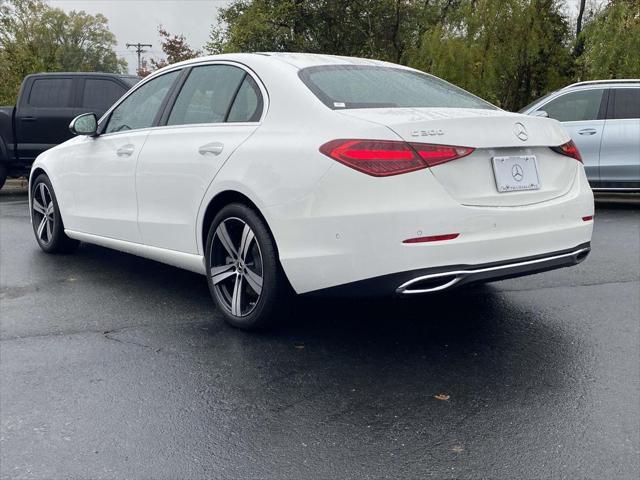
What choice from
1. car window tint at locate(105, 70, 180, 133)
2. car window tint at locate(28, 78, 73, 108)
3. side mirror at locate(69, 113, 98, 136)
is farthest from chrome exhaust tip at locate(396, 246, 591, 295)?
car window tint at locate(28, 78, 73, 108)

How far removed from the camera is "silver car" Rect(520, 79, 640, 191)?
33.7 feet

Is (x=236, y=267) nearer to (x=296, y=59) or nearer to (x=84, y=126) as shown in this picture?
(x=296, y=59)

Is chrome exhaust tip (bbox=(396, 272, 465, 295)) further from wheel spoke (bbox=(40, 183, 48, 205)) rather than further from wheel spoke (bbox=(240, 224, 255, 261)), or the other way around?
wheel spoke (bbox=(40, 183, 48, 205))

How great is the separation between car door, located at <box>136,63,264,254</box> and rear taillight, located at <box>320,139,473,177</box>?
88cm

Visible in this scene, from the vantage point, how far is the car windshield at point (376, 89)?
425 centimetres

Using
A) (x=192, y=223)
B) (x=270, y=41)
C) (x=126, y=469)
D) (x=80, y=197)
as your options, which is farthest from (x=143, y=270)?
(x=270, y=41)

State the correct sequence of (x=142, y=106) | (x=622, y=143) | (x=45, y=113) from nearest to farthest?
(x=142, y=106) → (x=622, y=143) → (x=45, y=113)

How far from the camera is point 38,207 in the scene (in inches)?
283

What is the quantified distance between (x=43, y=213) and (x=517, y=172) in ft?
15.6

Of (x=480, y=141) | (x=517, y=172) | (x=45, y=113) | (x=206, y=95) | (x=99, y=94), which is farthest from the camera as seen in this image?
(x=45, y=113)

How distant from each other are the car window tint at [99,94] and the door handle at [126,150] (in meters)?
6.73

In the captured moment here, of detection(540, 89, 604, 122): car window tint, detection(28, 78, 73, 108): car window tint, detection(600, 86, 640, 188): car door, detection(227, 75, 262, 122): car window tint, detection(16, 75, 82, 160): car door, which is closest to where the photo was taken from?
detection(227, 75, 262, 122): car window tint

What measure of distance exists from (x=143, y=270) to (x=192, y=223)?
1.81 m

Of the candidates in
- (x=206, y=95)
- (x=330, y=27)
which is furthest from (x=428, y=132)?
(x=330, y=27)
